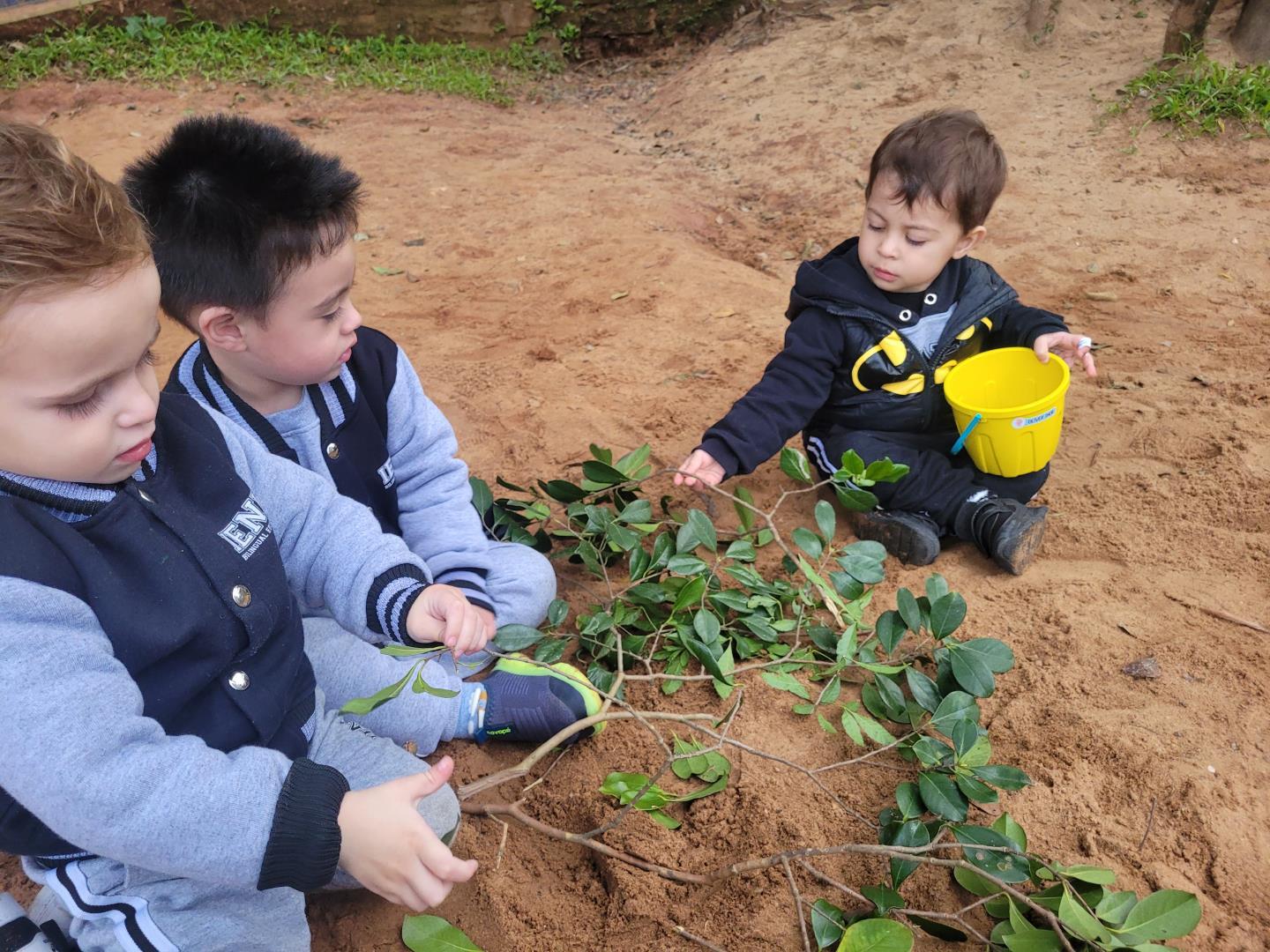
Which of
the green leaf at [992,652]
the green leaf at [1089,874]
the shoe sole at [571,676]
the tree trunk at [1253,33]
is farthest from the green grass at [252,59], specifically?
the green leaf at [1089,874]

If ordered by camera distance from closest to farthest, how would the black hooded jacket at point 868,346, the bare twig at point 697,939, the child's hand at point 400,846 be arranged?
the child's hand at point 400,846 → the bare twig at point 697,939 → the black hooded jacket at point 868,346

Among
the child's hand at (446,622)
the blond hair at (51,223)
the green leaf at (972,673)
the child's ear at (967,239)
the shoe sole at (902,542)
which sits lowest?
the shoe sole at (902,542)

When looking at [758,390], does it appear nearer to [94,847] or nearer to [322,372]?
[322,372]

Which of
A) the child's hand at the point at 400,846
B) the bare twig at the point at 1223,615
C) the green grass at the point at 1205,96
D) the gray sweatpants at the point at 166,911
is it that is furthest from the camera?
the green grass at the point at 1205,96

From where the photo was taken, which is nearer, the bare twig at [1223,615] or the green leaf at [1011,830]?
the green leaf at [1011,830]

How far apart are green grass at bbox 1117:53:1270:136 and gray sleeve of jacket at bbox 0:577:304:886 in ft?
17.5

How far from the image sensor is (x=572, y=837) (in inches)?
73.3

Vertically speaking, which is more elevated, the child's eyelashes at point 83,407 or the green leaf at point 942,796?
the child's eyelashes at point 83,407

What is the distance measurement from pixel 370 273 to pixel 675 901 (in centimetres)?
356

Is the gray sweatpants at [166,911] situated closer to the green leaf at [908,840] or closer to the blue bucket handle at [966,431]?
the green leaf at [908,840]

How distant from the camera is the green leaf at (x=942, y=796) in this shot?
5.91 feet

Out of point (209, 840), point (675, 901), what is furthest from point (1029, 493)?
point (209, 840)

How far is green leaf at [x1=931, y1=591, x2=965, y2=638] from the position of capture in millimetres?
2191

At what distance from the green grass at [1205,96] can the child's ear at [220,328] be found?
4.83 m
